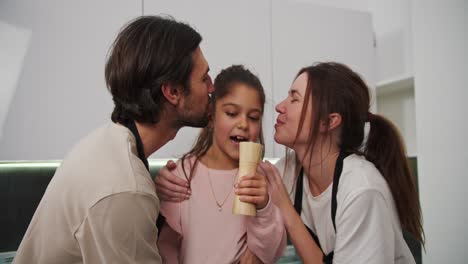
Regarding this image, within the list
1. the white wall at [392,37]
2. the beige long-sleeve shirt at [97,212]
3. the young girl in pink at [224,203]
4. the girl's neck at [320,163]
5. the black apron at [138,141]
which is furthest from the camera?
the white wall at [392,37]

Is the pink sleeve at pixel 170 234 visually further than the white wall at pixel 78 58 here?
No

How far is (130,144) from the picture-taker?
715 millimetres

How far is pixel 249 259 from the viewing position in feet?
3.00

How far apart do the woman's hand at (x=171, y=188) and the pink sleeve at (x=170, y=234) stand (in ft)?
0.06

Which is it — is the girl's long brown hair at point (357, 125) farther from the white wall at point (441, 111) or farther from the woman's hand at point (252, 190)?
the white wall at point (441, 111)

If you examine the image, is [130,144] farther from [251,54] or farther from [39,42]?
[251,54]

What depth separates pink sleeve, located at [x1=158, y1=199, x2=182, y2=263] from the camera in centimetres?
91

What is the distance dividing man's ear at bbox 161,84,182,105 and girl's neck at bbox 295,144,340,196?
15.5 inches

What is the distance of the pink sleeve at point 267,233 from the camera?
2.83ft

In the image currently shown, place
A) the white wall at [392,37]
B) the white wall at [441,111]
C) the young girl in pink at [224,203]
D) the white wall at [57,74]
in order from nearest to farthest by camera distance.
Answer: the young girl in pink at [224,203] < the white wall at [57,74] < the white wall at [441,111] < the white wall at [392,37]

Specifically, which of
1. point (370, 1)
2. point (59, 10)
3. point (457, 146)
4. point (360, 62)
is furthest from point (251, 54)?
point (370, 1)

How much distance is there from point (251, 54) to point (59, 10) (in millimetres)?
697

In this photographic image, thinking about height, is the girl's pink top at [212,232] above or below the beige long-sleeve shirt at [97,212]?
below

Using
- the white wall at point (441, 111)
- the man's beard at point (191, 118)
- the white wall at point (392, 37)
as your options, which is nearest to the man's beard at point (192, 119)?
the man's beard at point (191, 118)
